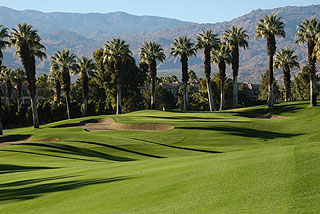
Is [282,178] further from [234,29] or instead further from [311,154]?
[234,29]

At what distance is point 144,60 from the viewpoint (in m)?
76.8

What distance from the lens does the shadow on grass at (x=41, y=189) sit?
1366 centimetres

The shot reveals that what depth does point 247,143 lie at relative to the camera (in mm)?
33281

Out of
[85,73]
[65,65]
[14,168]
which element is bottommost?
[14,168]

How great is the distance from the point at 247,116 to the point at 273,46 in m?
12.3

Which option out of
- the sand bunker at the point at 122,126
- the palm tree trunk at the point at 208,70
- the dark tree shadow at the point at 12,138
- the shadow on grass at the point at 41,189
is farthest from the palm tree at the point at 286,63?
the shadow on grass at the point at 41,189

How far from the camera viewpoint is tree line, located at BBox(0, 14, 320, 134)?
53812 millimetres

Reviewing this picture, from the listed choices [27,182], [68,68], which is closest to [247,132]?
[27,182]

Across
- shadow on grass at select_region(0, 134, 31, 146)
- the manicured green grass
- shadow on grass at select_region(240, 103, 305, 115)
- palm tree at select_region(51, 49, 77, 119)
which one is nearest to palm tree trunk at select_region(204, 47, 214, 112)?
shadow on grass at select_region(240, 103, 305, 115)

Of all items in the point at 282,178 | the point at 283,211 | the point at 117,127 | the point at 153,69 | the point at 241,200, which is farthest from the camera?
the point at 153,69

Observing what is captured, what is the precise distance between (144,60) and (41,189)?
208ft

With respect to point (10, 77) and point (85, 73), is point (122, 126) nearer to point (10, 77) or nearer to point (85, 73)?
point (85, 73)

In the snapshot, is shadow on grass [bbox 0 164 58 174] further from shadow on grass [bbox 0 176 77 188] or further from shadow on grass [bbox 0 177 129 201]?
A: shadow on grass [bbox 0 177 129 201]

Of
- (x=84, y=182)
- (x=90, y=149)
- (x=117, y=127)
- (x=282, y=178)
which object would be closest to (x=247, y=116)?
(x=117, y=127)
